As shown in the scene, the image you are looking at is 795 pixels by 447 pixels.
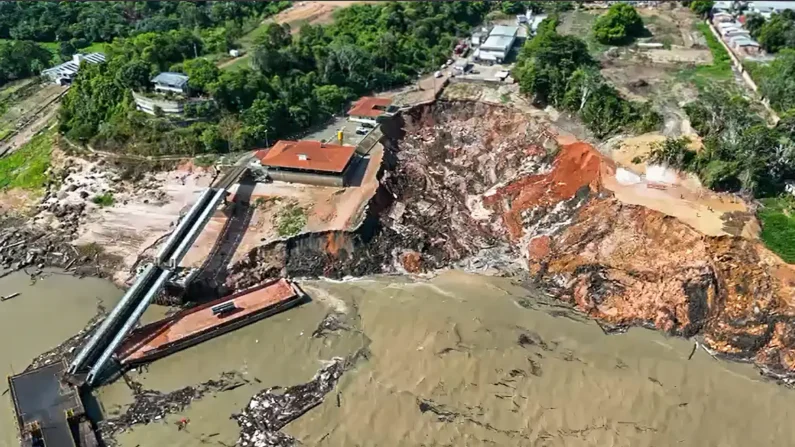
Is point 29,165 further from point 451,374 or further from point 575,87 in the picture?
point 575,87

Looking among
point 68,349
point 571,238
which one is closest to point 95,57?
point 68,349

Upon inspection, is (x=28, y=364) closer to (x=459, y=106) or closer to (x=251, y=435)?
(x=251, y=435)

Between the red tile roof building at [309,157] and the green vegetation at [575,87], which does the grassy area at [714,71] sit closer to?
the green vegetation at [575,87]

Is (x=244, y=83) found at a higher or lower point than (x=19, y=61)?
higher

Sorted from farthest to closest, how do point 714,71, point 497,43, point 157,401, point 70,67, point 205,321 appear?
point 70,67
point 497,43
point 714,71
point 205,321
point 157,401

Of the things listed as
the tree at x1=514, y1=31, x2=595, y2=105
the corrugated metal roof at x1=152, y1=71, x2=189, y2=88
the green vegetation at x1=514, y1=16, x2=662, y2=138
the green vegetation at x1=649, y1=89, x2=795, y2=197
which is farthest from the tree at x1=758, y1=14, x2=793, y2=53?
the corrugated metal roof at x1=152, y1=71, x2=189, y2=88

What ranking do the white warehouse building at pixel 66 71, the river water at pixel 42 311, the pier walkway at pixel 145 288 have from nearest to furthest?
the pier walkway at pixel 145 288, the river water at pixel 42 311, the white warehouse building at pixel 66 71

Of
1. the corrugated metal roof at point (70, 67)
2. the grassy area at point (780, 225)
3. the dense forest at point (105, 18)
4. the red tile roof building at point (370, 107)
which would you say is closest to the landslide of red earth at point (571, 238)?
the grassy area at point (780, 225)
